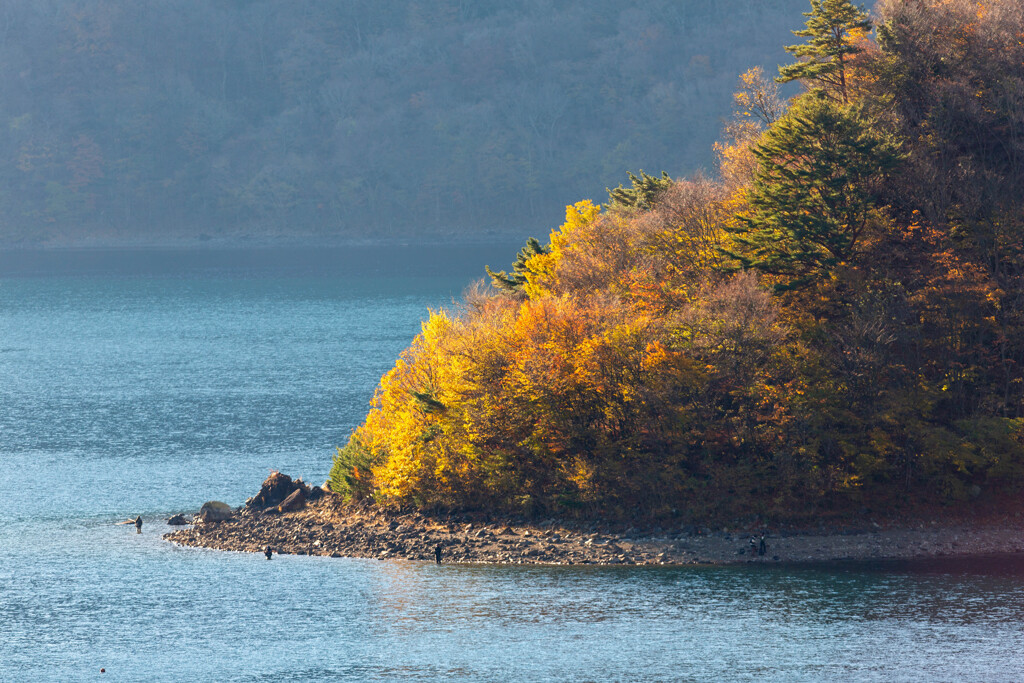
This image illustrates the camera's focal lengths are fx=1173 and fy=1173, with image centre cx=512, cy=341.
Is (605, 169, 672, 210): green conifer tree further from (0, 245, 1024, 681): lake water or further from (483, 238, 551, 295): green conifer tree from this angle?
(0, 245, 1024, 681): lake water

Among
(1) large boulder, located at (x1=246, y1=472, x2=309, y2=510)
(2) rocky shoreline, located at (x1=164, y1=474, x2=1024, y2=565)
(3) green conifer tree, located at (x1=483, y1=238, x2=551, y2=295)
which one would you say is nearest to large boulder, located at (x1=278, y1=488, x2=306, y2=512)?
(1) large boulder, located at (x1=246, y1=472, x2=309, y2=510)

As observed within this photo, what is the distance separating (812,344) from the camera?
6538 centimetres

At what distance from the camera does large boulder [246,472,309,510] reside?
74.1 m

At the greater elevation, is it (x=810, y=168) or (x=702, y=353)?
(x=810, y=168)

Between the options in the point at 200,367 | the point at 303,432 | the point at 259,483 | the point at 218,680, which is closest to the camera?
the point at 218,680

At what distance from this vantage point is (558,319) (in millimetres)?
66125

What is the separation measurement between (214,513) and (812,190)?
3997cm

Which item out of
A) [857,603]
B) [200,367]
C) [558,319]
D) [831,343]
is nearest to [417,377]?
[558,319]

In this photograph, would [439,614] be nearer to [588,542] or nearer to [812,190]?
[588,542]

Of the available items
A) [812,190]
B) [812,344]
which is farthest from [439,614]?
[812,190]

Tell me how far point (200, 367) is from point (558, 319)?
86676 mm

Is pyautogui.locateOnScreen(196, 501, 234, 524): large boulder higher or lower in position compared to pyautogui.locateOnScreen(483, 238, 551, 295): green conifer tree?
lower

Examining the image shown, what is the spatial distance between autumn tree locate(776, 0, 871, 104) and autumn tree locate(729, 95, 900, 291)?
5.04 meters

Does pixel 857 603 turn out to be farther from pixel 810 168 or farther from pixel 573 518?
pixel 810 168
